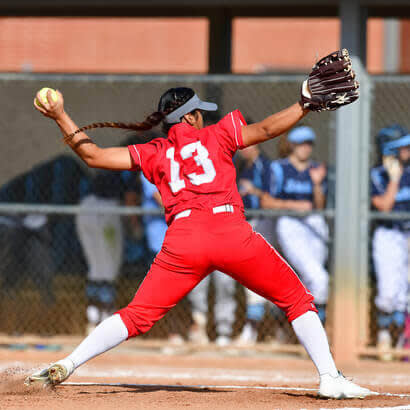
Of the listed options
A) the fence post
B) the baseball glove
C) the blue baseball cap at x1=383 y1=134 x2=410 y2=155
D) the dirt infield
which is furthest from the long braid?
the blue baseball cap at x1=383 y1=134 x2=410 y2=155

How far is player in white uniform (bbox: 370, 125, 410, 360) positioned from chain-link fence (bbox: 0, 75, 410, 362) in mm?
207

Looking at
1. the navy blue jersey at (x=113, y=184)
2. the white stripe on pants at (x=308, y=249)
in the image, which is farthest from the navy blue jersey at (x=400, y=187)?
the navy blue jersey at (x=113, y=184)

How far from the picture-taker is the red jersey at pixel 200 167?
4.86m

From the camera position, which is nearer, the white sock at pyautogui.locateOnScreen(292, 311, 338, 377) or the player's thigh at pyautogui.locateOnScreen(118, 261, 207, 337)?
the player's thigh at pyautogui.locateOnScreen(118, 261, 207, 337)

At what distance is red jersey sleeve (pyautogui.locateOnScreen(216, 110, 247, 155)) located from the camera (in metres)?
4.85

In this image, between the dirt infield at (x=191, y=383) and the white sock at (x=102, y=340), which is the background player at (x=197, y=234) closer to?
the white sock at (x=102, y=340)

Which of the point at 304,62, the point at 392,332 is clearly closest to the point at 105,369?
the point at 392,332

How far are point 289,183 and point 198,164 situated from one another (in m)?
2.92

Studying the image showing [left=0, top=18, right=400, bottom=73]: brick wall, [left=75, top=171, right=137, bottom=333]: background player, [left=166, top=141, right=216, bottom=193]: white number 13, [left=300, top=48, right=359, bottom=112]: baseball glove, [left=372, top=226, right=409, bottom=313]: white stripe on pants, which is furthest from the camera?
[left=0, top=18, right=400, bottom=73]: brick wall

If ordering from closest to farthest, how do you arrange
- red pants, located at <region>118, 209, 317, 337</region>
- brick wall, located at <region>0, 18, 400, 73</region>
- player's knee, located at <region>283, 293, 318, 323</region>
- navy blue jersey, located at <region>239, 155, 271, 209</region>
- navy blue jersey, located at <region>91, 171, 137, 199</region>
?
1. red pants, located at <region>118, 209, 317, 337</region>
2. player's knee, located at <region>283, 293, 318, 323</region>
3. navy blue jersey, located at <region>239, 155, 271, 209</region>
4. navy blue jersey, located at <region>91, 171, 137, 199</region>
5. brick wall, located at <region>0, 18, 400, 73</region>

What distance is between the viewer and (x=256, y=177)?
7797mm

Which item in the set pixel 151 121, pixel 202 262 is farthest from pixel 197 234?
pixel 151 121

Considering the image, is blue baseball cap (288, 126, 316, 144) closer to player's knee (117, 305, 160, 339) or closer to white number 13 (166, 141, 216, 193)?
white number 13 (166, 141, 216, 193)

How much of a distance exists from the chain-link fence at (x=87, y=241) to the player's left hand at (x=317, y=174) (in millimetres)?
319
